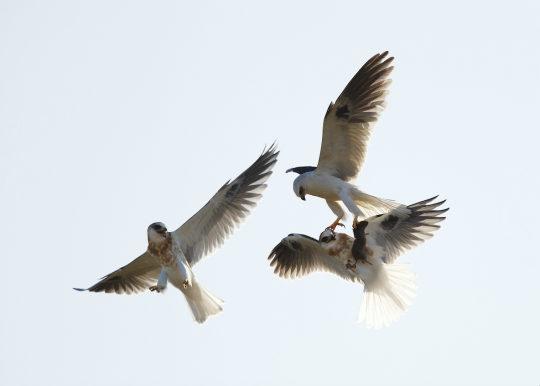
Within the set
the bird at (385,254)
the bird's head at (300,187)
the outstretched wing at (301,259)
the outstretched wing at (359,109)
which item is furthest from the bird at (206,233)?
the bird at (385,254)

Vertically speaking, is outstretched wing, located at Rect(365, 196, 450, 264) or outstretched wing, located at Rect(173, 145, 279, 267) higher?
outstretched wing, located at Rect(173, 145, 279, 267)

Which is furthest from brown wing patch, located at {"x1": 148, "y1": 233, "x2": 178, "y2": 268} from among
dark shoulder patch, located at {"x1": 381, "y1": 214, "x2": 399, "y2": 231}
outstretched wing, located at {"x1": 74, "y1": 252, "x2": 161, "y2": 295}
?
dark shoulder patch, located at {"x1": 381, "y1": 214, "x2": 399, "y2": 231}

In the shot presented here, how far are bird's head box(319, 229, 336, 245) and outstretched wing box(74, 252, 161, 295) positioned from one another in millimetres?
2511

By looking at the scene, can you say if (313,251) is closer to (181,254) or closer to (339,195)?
(339,195)

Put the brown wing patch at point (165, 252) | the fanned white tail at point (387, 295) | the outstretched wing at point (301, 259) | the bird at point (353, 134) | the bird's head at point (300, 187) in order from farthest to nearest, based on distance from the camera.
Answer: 1. the outstretched wing at point (301, 259)
2. the bird's head at point (300, 187)
3. the brown wing patch at point (165, 252)
4. the bird at point (353, 134)
5. the fanned white tail at point (387, 295)

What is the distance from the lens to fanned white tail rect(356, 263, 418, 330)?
8258 mm

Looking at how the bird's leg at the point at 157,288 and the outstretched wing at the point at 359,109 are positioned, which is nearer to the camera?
the bird's leg at the point at 157,288

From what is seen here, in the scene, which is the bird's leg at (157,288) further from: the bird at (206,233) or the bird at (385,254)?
the bird at (385,254)

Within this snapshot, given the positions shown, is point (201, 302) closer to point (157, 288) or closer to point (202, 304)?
point (202, 304)

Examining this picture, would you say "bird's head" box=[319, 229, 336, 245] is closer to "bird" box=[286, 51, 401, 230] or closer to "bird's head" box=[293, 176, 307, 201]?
"bird" box=[286, 51, 401, 230]

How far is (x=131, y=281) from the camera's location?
10.2 m

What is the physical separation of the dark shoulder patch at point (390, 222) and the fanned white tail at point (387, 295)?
0.45 m

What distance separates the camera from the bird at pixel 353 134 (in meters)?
8.71

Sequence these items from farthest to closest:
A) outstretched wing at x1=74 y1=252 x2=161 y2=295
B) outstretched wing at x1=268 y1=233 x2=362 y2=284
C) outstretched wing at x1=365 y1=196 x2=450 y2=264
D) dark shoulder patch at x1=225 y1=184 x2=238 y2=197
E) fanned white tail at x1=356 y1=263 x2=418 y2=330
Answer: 1. outstretched wing at x1=74 y1=252 x2=161 y2=295
2. dark shoulder patch at x1=225 y1=184 x2=238 y2=197
3. outstretched wing at x1=268 y1=233 x2=362 y2=284
4. fanned white tail at x1=356 y1=263 x2=418 y2=330
5. outstretched wing at x1=365 y1=196 x2=450 y2=264
